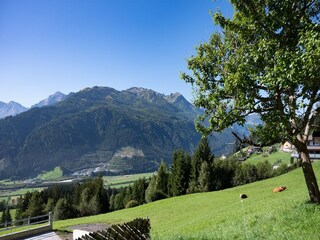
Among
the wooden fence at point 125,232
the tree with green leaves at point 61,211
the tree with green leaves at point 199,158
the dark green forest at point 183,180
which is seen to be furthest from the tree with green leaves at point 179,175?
the wooden fence at point 125,232

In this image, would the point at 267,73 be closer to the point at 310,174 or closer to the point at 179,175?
the point at 310,174

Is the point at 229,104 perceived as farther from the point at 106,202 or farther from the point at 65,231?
the point at 106,202

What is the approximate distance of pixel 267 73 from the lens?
15914 mm

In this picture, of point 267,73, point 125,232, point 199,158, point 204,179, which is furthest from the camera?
point 199,158

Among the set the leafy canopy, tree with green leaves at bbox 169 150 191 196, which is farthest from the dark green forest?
the leafy canopy

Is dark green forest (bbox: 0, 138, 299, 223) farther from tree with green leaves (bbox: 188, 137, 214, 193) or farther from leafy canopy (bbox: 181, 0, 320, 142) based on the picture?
leafy canopy (bbox: 181, 0, 320, 142)

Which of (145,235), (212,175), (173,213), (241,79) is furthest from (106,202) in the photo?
(241,79)

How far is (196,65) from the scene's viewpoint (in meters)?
21.5

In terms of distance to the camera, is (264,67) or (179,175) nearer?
(264,67)

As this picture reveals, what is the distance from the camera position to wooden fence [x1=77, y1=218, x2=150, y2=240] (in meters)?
17.6

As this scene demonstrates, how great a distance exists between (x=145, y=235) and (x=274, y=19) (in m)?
16.1

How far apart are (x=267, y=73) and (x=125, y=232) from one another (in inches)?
498

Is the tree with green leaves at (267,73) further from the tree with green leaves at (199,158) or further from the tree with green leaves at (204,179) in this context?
the tree with green leaves at (199,158)

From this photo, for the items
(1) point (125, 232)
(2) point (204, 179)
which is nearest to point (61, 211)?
(2) point (204, 179)
